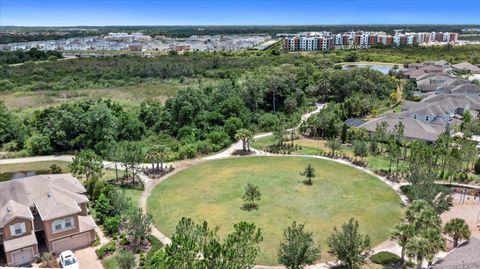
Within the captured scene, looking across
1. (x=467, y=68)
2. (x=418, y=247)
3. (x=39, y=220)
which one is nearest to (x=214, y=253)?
(x=418, y=247)

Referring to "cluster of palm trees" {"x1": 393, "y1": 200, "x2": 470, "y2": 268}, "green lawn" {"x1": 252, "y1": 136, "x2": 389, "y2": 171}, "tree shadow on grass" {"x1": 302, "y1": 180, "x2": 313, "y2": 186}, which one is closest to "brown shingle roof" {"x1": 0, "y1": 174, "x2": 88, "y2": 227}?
"tree shadow on grass" {"x1": 302, "y1": 180, "x2": 313, "y2": 186}

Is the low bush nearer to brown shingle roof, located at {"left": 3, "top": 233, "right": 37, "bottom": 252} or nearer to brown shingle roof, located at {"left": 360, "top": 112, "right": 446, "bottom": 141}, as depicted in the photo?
brown shingle roof, located at {"left": 3, "top": 233, "right": 37, "bottom": 252}

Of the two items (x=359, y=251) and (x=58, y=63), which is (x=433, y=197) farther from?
(x=58, y=63)

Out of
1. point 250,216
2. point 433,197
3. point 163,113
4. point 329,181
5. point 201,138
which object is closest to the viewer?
point 433,197

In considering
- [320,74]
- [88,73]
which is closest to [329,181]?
[320,74]

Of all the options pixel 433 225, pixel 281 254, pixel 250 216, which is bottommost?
pixel 250 216

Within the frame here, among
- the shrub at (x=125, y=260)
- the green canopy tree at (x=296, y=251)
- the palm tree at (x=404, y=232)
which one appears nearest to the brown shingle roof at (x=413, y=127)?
the palm tree at (x=404, y=232)

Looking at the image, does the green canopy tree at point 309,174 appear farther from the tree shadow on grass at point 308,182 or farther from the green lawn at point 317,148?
the green lawn at point 317,148
